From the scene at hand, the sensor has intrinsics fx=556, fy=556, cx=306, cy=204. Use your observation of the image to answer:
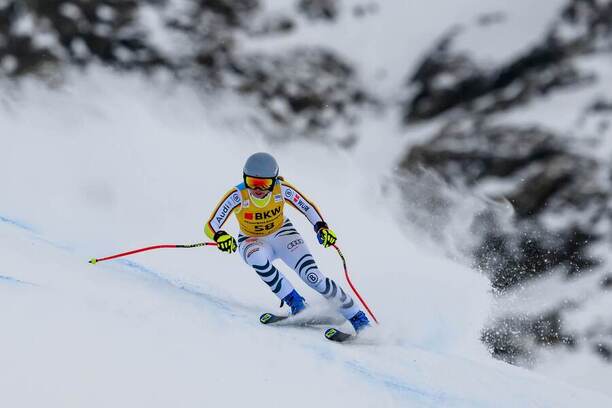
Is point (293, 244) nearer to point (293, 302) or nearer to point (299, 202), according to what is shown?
point (299, 202)

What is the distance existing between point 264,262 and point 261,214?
35 cm

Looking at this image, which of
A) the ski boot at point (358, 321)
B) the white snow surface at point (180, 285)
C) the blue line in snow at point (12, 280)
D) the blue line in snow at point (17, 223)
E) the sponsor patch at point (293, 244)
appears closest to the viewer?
the white snow surface at point (180, 285)

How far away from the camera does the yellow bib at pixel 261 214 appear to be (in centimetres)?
399

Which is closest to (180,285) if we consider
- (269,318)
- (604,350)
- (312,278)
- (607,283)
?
(269,318)

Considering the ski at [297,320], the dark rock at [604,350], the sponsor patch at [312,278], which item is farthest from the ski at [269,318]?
the dark rock at [604,350]

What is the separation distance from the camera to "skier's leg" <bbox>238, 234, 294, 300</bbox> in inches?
155

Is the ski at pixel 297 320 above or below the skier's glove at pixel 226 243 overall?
below

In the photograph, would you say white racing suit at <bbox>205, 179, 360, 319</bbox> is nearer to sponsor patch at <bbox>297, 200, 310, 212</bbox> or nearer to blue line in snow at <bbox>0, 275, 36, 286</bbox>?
sponsor patch at <bbox>297, 200, 310, 212</bbox>

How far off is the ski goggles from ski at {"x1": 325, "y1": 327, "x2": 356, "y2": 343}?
1.08 m

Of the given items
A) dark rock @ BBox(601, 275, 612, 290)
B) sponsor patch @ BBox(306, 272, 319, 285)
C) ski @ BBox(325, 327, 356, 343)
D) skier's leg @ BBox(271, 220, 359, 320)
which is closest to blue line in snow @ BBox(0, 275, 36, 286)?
skier's leg @ BBox(271, 220, 359, 320)

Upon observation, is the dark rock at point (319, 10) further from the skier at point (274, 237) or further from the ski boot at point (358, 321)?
the ski boot at point (358, 321)

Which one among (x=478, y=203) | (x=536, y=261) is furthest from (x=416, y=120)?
(x=536, y=261)

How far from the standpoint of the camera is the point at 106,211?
5688 millimetres

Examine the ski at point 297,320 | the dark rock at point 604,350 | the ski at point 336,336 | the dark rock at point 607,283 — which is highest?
the dark rock at point 607,283
